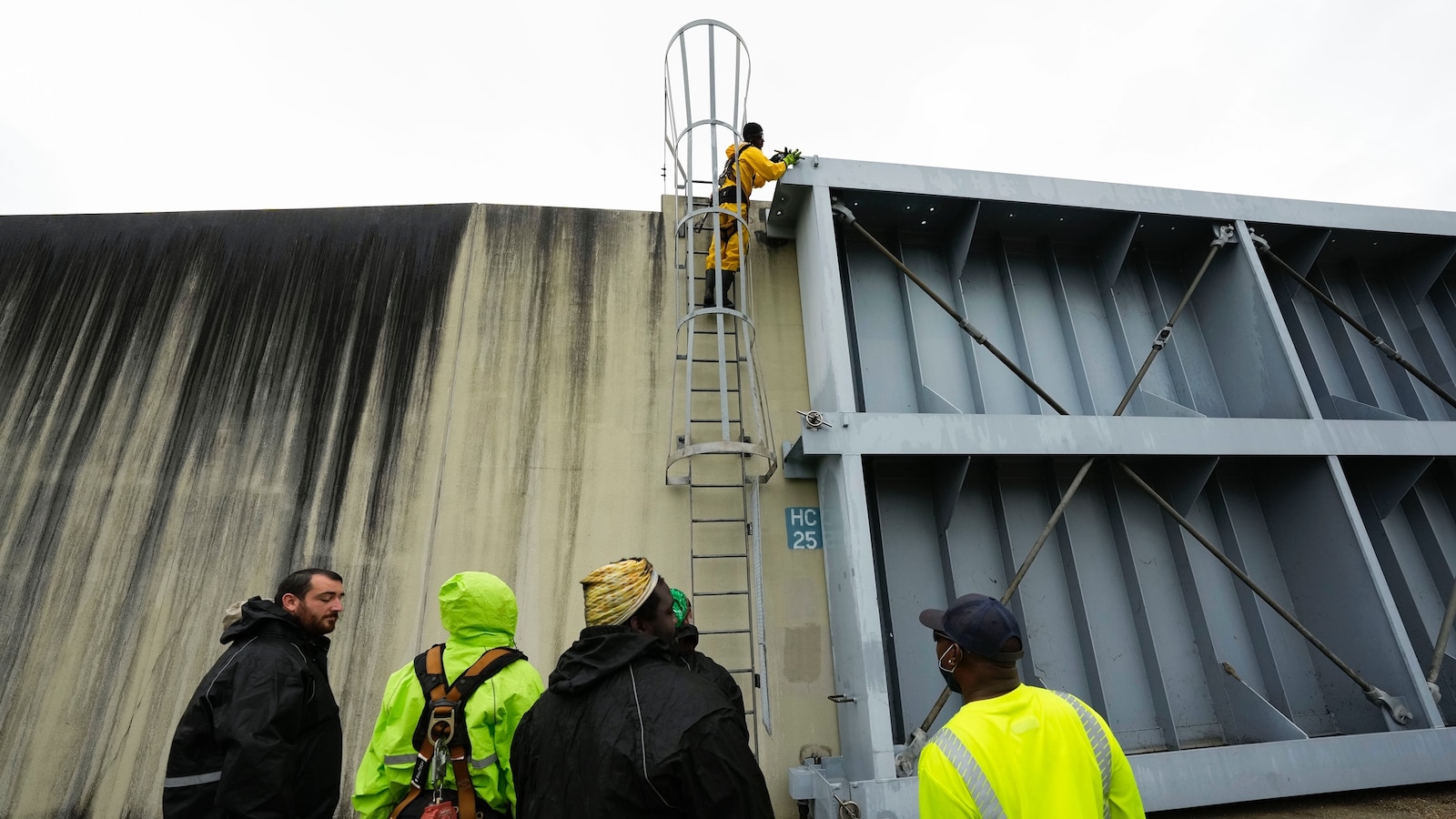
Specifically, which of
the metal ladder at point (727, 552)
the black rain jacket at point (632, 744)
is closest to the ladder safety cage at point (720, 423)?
the metal ladder at point (727, 552)

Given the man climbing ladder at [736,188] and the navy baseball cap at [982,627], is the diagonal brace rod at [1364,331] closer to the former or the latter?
the man climbing ladder at [736,188]

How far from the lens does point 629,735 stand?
1857 millimetres

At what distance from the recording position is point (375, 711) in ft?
16.3

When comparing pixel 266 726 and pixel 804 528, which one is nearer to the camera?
pixel 266 726

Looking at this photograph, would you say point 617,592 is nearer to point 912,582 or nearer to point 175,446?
point 912,582

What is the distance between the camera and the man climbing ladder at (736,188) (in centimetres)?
598

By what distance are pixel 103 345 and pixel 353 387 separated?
2.53m

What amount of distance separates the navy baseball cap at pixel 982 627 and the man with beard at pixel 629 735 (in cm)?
70

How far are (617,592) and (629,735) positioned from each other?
442mm

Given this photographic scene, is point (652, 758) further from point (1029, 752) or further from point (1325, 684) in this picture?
point (1325, 684)

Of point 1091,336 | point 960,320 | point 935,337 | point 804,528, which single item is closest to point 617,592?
point 804,528

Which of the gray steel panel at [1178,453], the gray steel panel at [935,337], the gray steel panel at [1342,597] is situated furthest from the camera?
the gray steel panel at [935,337]

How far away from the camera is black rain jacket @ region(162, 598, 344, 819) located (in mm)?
2539

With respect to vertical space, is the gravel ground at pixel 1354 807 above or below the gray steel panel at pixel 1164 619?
below
